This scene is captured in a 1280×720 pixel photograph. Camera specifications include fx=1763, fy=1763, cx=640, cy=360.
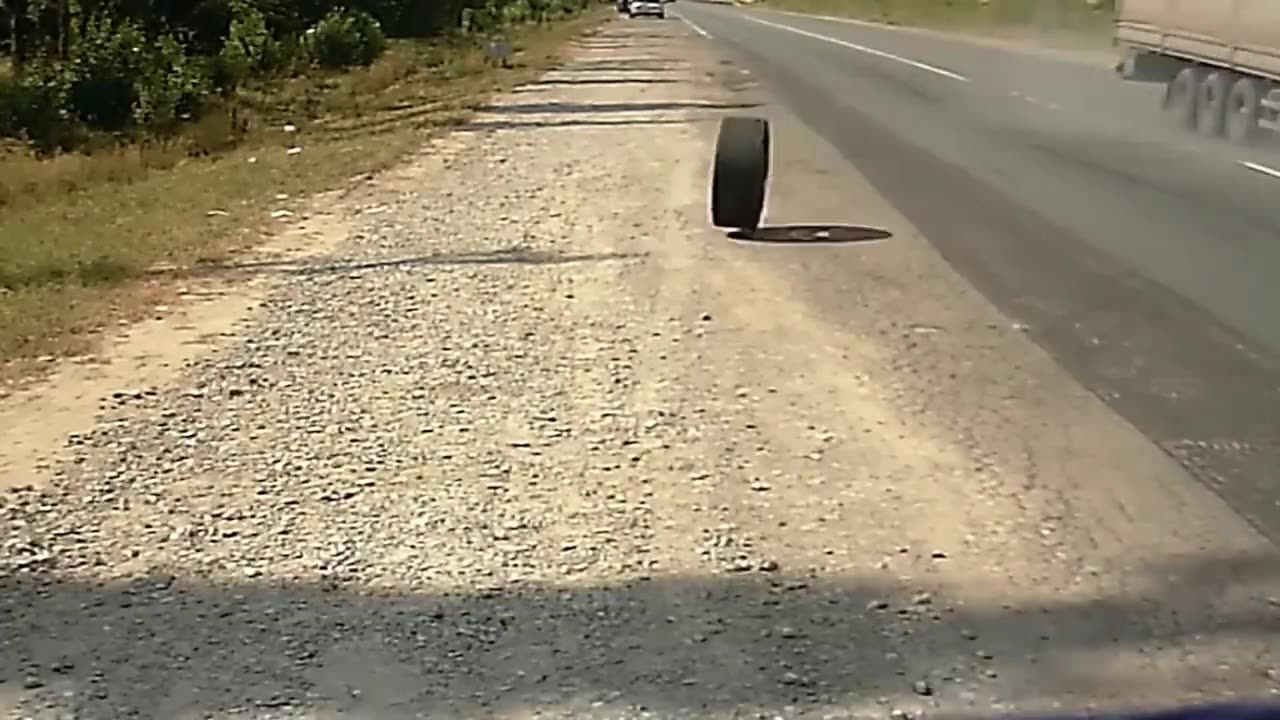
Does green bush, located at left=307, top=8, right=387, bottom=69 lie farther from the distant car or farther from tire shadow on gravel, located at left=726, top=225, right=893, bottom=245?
the distant car

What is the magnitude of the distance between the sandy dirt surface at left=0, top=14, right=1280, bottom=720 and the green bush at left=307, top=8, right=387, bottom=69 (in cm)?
2962

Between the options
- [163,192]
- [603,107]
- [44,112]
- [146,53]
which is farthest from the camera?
[603,107]

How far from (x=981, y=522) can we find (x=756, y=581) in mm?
1108

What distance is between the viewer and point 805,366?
9.32m

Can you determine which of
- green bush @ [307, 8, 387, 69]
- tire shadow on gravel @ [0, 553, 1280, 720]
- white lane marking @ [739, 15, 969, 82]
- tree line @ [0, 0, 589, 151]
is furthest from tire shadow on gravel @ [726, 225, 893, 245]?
green bush @ [307, 8, 387, 69]

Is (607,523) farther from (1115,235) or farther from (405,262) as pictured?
(1115,235)

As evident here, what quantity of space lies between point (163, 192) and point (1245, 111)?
14.4 m

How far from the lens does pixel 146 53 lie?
27.1 metres

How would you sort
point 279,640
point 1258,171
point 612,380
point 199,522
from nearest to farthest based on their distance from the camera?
point 279,640 < point 199,522 < point 612,380 < point 1258,171

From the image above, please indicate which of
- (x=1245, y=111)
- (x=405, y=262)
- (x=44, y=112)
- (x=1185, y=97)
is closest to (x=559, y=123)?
(x=44, y=112)

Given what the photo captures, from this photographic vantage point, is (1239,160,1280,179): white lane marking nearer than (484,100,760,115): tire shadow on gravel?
Yes

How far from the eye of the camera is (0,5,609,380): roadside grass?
35.2ft

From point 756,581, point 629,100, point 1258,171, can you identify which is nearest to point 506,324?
point 756,581

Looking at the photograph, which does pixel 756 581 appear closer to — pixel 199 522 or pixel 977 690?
pixel 977 690
